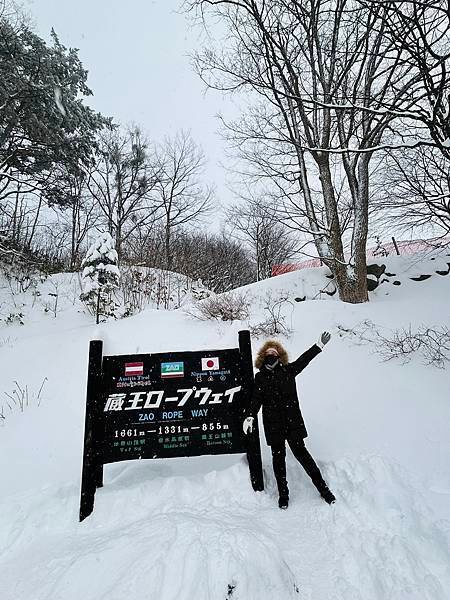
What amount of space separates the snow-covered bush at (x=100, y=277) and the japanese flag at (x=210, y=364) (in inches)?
292

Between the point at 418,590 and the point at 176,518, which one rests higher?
the point at 176,518

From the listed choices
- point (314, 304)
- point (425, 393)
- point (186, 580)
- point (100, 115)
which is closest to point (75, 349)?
point (314, 304)

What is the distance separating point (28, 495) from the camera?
135 inches

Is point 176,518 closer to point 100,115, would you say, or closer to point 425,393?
point 425,393

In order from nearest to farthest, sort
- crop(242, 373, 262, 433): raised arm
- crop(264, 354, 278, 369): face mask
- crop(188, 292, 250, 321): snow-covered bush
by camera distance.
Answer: crop(242, 373, 262, 433): raised arm
crop(264, 354, 278, 369): face mask
crop(188, 292, 250, 321): snow-covered bush

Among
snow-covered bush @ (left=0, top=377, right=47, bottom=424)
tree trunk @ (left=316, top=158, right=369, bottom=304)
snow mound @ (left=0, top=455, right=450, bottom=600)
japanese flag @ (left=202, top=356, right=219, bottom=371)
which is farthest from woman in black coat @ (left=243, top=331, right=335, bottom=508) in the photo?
tree trunk @ (left=316, top=158, right=369, bottom=304)

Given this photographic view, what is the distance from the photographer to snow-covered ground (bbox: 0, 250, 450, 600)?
215 cm

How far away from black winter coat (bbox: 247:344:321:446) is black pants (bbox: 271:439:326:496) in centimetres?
8

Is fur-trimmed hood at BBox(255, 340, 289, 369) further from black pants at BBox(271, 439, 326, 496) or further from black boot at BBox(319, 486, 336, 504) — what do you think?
black boot at BBox(319, 486, 336, 504)

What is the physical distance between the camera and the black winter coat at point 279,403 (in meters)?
3.32

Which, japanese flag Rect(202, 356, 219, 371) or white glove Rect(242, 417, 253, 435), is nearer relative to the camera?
white glove Rect(242, 417, 253, 435)

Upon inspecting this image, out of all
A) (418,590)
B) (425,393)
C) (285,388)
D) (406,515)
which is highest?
(285,388)

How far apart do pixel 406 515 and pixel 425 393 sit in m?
2.27

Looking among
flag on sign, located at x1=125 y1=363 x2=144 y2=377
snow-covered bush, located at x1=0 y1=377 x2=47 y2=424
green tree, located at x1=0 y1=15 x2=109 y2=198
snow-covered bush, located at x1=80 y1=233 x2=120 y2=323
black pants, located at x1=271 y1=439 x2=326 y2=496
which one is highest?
green tree, located at x1=0 y1=15 x2=109 y2=198
